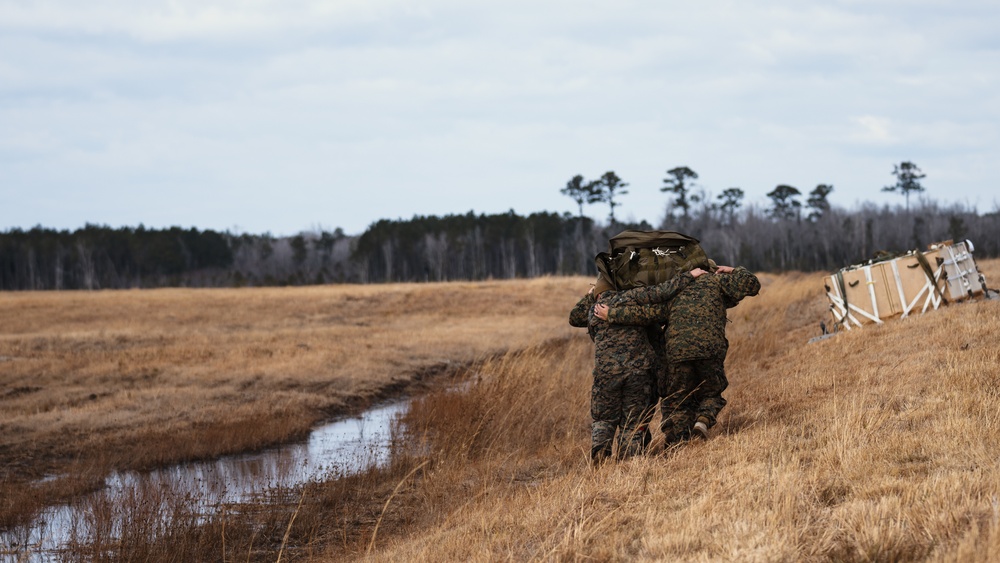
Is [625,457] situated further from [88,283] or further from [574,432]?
[88,283]

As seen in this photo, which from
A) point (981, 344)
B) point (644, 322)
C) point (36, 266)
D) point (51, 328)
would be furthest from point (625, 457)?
point (36, 266)

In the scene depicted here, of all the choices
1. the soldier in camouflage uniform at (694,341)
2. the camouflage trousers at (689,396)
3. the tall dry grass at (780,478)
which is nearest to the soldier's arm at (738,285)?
the soldier in camouflage uniform at (694,341)

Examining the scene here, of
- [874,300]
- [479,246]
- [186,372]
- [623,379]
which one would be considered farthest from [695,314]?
[479,246]

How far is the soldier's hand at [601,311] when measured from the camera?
7.49 m

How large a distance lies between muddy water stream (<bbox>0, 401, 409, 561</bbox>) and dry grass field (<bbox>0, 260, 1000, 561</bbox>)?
55 centimetres

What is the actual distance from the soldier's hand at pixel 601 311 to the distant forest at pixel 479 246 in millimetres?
85076

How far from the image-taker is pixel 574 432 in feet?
36.0

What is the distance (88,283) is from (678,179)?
224ft

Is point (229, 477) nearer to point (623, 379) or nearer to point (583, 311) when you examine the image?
point (583, 311)

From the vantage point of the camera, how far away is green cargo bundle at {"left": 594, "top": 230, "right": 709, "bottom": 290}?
Result: 7.80m

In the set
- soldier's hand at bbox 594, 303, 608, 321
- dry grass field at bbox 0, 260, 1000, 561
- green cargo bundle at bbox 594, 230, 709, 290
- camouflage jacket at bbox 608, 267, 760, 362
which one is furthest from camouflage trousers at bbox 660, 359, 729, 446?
green cargo bundle at bbox 594, 230, 709, 290

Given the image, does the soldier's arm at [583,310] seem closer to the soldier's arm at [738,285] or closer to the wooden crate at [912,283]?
the soldier's arm at [738,285]

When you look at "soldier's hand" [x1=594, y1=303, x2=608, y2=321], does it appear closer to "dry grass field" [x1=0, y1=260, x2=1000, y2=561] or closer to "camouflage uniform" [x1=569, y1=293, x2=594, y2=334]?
"camouflage uniform" [x1=569, y1=293, x2=594, y2=334]

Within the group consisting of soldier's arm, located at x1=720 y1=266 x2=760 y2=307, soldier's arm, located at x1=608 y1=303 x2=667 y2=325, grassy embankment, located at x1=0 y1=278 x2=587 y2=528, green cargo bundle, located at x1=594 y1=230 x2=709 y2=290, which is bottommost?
grassy embankment, located at x1=0 y1=278 x2=587 y2=528
